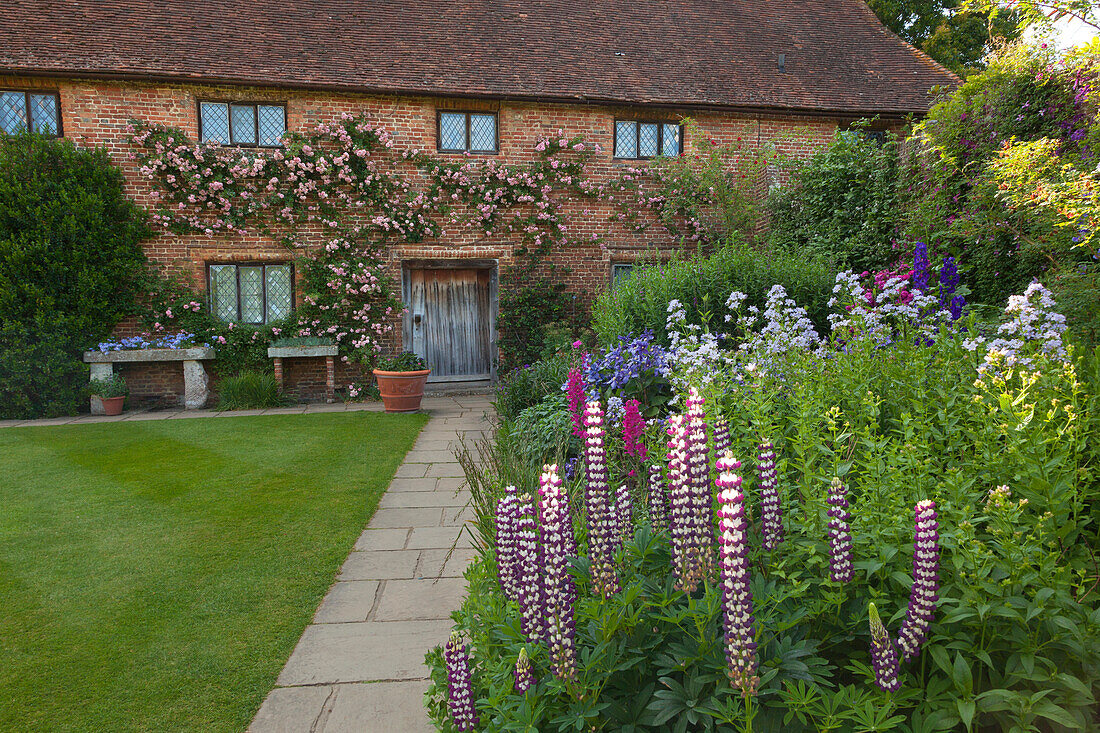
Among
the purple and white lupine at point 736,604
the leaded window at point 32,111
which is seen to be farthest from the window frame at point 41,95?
the purple and white lupine at point 736,604

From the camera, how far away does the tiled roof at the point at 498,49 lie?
32.7 feet

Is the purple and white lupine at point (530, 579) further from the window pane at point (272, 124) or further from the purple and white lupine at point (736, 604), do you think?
the window pane at point (272, 124)

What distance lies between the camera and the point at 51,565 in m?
3.69

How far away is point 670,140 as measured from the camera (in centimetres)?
1162

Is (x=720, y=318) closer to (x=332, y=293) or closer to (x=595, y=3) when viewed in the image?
(x=332, y=293)

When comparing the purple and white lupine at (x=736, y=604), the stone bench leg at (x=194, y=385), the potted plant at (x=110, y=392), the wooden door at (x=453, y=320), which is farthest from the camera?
the wooden door at (x=453, y=320)

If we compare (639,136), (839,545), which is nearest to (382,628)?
(839,545)

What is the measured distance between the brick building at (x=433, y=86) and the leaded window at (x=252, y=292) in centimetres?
2

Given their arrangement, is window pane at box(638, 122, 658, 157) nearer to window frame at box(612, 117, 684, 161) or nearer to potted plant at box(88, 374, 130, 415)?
window frame at box(612, 117, 684, 161)

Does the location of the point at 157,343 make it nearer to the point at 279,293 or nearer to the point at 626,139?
the point at 279,293

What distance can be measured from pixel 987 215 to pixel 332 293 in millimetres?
9289

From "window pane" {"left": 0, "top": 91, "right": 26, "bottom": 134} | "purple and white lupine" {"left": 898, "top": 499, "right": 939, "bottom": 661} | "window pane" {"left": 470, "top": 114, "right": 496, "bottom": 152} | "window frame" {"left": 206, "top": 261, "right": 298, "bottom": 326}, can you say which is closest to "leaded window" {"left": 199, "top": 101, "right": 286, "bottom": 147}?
"window frame" {"left": 206, "top": 261, "right": 298, "bottom": 326}

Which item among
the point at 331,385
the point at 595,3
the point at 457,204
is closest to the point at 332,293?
the point at 331,385

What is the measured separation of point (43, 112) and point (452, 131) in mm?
6457
